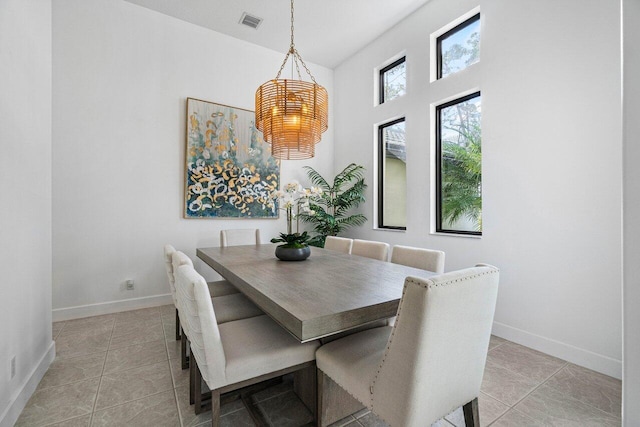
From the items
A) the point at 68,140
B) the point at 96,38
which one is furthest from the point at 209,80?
the point at 68,140

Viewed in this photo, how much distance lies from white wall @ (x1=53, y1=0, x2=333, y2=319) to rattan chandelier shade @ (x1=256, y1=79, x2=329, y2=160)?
65.4 inches

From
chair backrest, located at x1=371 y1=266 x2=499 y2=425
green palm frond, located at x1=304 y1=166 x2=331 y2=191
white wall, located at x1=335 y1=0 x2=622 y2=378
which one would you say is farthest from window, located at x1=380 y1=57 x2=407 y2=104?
Answer: chair backrest, located at x1=371 y1=266 x2=499 y2=425

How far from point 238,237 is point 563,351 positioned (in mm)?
3136

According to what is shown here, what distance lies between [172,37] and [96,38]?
789 mm

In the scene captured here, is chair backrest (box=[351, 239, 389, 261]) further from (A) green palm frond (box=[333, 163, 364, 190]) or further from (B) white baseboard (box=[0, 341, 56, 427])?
(B) white baseboard (box=[0, 341, 56, 427])

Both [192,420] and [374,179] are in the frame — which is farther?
[374,179]

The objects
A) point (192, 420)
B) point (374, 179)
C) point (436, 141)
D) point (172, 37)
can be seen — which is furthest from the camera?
point (374, 179)

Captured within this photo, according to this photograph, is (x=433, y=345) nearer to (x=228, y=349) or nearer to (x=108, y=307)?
(x=228, y=349)

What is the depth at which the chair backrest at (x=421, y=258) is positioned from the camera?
2100 mm

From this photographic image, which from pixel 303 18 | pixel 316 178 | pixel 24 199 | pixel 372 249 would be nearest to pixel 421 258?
pixel 372 249

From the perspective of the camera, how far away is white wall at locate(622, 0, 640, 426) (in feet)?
3.41

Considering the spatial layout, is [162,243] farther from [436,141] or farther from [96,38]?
[436,141]

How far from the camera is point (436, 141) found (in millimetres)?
3363

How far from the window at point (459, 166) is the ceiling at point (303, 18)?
1372 mm
